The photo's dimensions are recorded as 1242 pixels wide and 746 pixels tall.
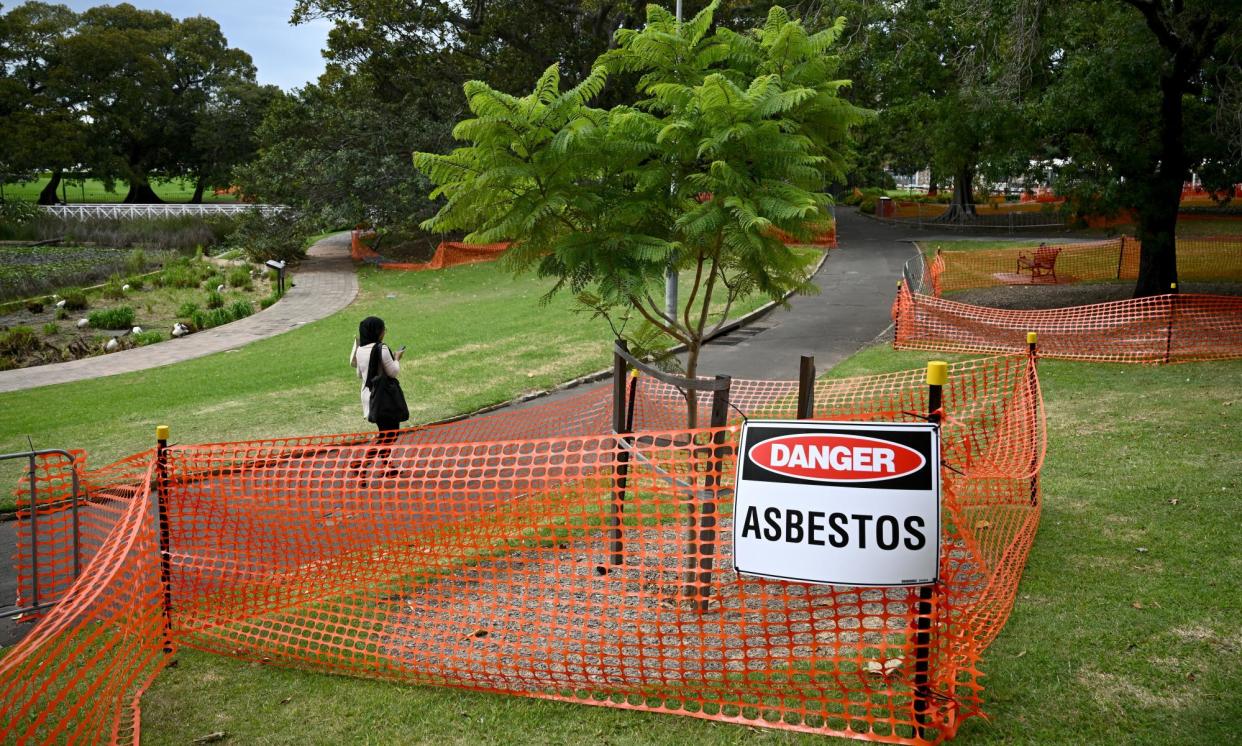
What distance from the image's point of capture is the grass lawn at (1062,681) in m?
4.50

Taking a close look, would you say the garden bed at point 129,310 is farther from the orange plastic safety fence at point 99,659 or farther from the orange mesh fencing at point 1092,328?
the orange mesh fencing at point 1092,328

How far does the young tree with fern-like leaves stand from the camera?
211 inches

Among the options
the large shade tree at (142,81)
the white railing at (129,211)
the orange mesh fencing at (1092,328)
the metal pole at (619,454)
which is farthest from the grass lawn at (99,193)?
the metal pole at (619,454)

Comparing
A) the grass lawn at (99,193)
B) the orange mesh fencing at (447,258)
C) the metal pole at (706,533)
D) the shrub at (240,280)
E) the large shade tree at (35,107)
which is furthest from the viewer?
the grass lawn at (99,193)

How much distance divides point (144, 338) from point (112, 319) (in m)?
1.99

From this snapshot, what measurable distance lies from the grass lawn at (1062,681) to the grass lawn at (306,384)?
5.21m

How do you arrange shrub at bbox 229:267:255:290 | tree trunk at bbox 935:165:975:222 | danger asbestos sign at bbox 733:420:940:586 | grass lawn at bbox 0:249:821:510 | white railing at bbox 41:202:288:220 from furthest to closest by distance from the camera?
1. white railing at bbox 41:202:288:220
2. tree trunk at bbox 935:165:975:222
3. shrub at bbox 229:267:255:290
4. grass lawn at bbox 0:249:821:510
5. danger asbestos sign at bbox 733:420:940:586

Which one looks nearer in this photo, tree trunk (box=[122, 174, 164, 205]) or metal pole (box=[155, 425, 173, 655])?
metal pole (box=[155, 425, 173, 655])

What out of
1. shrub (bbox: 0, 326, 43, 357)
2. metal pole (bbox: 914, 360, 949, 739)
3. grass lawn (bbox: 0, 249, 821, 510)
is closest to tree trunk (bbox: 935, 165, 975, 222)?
grass lawn (bbox: 0, 249, 821, 510)

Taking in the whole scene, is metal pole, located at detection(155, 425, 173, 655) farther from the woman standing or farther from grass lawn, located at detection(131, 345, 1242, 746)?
the woman standing

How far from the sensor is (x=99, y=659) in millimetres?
5684

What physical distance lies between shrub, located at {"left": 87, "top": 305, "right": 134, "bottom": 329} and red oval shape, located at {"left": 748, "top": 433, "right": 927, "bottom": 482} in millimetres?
20315

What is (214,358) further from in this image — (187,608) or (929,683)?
(929,683)

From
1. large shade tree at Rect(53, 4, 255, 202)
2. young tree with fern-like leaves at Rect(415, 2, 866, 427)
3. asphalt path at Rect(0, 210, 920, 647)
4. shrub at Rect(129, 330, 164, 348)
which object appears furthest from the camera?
large shade tree at Rect(53, 4, 255, 202)
